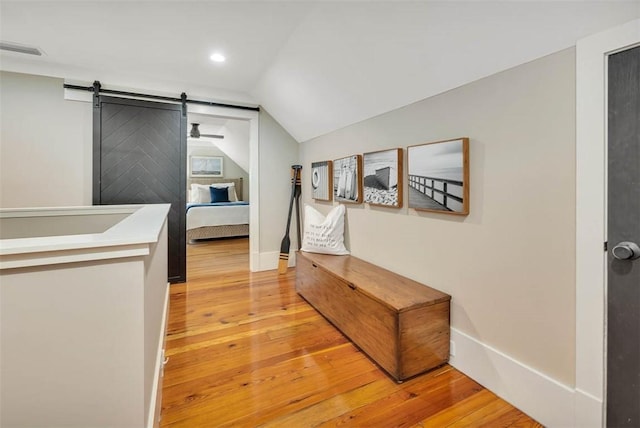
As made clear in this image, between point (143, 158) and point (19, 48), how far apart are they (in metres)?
1.28

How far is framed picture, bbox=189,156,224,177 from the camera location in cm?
776

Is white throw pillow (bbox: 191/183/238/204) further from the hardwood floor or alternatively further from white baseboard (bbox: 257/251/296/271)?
the hardwood floor

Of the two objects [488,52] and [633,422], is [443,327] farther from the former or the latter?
[488,52]

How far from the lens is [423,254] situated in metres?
2.11

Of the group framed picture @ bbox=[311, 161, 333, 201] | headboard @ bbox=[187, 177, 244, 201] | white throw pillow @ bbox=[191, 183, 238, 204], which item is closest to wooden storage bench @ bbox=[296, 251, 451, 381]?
framed picture @ bbox=[311, 161, 333, 201]

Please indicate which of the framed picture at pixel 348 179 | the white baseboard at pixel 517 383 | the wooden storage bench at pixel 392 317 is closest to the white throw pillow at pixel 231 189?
the framed picture at pixel 348 179

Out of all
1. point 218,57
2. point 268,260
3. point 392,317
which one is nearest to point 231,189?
point 268,260

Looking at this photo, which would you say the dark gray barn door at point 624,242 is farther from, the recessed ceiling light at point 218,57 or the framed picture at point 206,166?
the framed picture at point 206,166

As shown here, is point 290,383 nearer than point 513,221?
No

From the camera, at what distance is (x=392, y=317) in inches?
67.4

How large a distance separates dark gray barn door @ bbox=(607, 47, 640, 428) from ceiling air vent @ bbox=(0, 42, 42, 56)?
401 cm

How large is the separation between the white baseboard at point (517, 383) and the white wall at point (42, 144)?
12.1 ft

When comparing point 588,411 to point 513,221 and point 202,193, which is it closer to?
point 513,221

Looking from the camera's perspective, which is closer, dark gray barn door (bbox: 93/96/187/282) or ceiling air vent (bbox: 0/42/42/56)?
ceiling air vent (bbox: 0/42/42/56)
